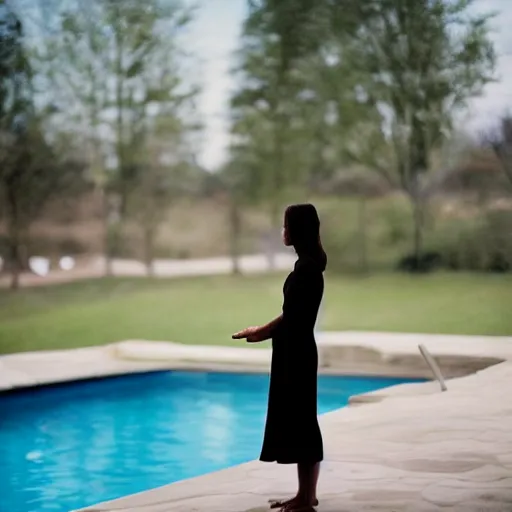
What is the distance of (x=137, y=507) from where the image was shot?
3541mm

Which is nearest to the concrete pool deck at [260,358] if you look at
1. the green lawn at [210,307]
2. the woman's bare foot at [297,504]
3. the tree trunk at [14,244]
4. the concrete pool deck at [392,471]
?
the green lawn at [210,307]

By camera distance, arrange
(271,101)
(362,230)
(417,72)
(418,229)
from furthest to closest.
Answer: (271,101) < (362,230) < (418,229) < (417,72)

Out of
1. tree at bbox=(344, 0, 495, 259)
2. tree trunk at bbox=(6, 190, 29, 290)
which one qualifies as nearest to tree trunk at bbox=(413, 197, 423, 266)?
tree at bbox=(344, 0, 495, 259)

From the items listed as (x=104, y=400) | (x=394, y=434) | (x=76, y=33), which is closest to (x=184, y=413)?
(x=104, y=400)

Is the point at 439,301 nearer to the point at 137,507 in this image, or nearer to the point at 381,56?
the point at 381,56

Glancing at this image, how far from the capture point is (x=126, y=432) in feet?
21.3

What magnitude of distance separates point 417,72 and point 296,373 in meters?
8.01

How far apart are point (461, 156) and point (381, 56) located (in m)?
1.35

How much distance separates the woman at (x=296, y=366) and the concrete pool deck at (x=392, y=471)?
0.37 m

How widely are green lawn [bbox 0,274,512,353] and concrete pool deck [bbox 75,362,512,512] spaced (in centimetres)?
498

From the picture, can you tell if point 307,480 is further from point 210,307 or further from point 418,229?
point 210,307

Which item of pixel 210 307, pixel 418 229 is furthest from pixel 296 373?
pixel 210 307

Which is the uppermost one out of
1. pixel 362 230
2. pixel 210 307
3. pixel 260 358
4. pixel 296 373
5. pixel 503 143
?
pixel 503 143

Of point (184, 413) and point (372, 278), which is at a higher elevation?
point (372, 278)
